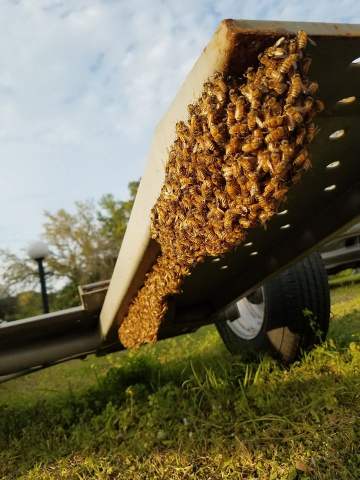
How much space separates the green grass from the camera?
212cm

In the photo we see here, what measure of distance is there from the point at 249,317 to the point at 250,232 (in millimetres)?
2070

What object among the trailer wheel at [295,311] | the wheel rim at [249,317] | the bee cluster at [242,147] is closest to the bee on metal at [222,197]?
the bee cluster at [242,147]

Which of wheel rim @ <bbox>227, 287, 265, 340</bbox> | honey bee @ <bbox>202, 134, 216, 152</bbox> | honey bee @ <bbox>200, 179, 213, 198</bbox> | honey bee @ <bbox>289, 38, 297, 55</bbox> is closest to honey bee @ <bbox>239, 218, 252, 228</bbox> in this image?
honey bee @ <bbox>200, 179, 213, 198</bbox>

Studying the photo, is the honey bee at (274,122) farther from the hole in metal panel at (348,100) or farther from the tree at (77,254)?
the tree at (77,254)

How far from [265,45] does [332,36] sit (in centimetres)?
19

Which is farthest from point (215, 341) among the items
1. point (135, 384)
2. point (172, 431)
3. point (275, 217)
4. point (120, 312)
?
point (275, 217)

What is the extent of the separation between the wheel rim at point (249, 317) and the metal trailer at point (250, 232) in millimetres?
449

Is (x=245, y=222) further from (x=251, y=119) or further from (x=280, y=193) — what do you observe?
(x=251, y=119)

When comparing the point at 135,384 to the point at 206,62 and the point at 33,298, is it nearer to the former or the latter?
the point at 206,62

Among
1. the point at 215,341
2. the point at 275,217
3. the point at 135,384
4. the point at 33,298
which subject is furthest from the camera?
the point at 33,298

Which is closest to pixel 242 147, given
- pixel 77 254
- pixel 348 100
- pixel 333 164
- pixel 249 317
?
pixel 348 100

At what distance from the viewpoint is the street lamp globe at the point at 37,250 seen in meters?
12.1

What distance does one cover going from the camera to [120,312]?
2.60 m

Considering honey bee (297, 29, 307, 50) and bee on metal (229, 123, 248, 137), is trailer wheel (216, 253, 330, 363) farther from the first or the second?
honey bee (297, 29, 307, 50)
